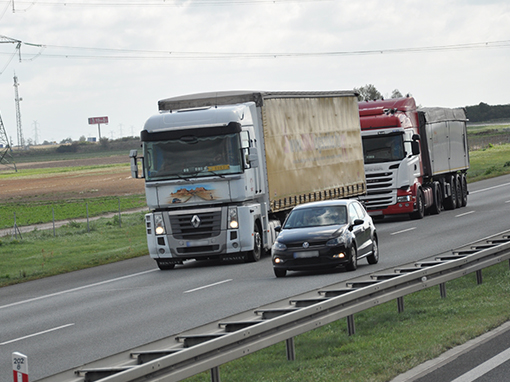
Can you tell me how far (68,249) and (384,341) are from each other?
901 inches

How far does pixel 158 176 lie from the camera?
2231cm

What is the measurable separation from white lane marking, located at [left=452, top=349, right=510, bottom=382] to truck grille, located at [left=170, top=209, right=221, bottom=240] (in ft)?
43.4

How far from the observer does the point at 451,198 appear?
37.2 meters

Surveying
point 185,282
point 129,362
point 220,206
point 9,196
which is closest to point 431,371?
point 129,362

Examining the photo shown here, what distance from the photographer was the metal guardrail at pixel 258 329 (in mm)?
7383

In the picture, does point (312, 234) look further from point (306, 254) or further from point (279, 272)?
point (279, 272)

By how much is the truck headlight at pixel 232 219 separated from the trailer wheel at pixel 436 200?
14851 millimetres

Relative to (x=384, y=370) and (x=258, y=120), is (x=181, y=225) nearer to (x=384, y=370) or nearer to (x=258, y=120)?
(x=258, y=120)

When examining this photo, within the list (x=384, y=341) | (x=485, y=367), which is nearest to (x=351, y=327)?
(x=384, y=341)

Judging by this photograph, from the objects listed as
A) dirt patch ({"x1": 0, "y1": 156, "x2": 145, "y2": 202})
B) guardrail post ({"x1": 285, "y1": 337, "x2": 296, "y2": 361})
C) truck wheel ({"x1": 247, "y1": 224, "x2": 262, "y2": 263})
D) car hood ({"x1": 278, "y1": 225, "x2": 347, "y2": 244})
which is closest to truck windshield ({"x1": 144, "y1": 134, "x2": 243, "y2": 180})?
truck wheel ({"x1": 247, "y1": 224, "x2": 262, "y2": 263})

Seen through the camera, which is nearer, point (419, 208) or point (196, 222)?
point (196, 222)

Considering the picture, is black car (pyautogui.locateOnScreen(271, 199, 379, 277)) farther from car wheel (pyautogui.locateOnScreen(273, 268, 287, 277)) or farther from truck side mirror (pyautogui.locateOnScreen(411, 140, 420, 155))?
truck side mirror (pyautogui.locateOnScreen(411, 140, 420, 155))

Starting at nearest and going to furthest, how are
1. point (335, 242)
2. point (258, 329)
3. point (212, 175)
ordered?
point (258, 329)
point (335, 242)
point (212, 175)

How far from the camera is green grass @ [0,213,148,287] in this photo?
26250 millimetres
